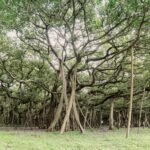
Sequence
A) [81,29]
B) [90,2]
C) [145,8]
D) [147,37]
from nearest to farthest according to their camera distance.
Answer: [145,8]
[90,2]
[147,37]
[81,29]

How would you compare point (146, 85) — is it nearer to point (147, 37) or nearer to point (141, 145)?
point (147, 37)

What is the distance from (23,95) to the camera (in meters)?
18.8

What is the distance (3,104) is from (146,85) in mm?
11066

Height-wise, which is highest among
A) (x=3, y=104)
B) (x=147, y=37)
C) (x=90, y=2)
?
(x=90, y=2)

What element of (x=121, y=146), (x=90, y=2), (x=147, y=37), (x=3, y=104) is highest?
(x=90, y=2)

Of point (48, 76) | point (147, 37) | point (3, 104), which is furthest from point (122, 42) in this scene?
point (3, 104)

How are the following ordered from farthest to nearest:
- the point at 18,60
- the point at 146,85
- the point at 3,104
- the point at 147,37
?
the point at 3,104, the point at 18,60, the point at 146,85, the point at 147,37

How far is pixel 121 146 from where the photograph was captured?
8.32 meters

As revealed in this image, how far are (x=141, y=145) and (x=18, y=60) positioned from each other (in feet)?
30.6

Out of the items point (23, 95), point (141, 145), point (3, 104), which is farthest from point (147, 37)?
point (3, 104)

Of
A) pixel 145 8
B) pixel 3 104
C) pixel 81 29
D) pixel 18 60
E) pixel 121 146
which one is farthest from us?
pixel 3 104

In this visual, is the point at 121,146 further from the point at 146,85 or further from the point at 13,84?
the point at 13,84

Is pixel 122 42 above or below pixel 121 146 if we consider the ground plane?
above

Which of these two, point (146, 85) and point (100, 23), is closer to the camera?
point (100, 23)
